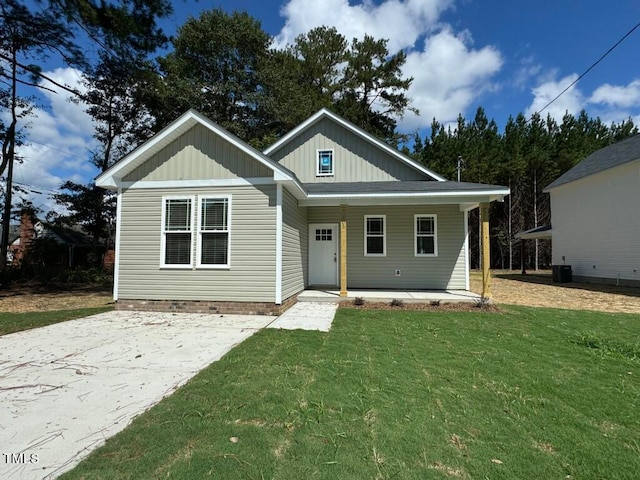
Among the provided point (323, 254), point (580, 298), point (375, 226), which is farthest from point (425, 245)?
point (580, 298)

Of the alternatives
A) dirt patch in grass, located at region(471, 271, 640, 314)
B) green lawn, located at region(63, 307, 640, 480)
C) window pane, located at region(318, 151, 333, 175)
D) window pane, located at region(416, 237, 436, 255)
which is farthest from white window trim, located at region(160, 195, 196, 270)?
dirt patch in grass, located at region(471, 271, 640, 314)

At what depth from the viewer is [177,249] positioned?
8141 millimetres

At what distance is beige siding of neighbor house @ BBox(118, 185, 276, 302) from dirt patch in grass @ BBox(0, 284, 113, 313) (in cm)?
253

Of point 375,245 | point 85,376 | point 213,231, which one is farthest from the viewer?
point 375,245

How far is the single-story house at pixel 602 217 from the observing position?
13391 mm

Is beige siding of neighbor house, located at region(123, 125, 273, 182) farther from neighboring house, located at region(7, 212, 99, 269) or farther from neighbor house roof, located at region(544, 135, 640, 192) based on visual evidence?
neighbor house roof, located at region(544, 135, 640, 192)

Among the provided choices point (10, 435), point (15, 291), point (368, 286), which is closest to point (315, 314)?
point (368, 286)

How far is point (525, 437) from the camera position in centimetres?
266

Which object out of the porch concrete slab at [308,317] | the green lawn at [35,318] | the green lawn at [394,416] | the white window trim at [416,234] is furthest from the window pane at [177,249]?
the white window trim at [416,234]

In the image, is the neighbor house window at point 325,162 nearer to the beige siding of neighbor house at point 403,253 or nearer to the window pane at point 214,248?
the beige siding of neighbor house at point 403,253

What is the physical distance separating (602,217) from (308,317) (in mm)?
14671

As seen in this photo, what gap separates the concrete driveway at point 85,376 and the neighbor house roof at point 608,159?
1577 centimetres

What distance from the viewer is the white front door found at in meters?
11.3

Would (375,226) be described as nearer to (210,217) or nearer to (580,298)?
(210,217)
